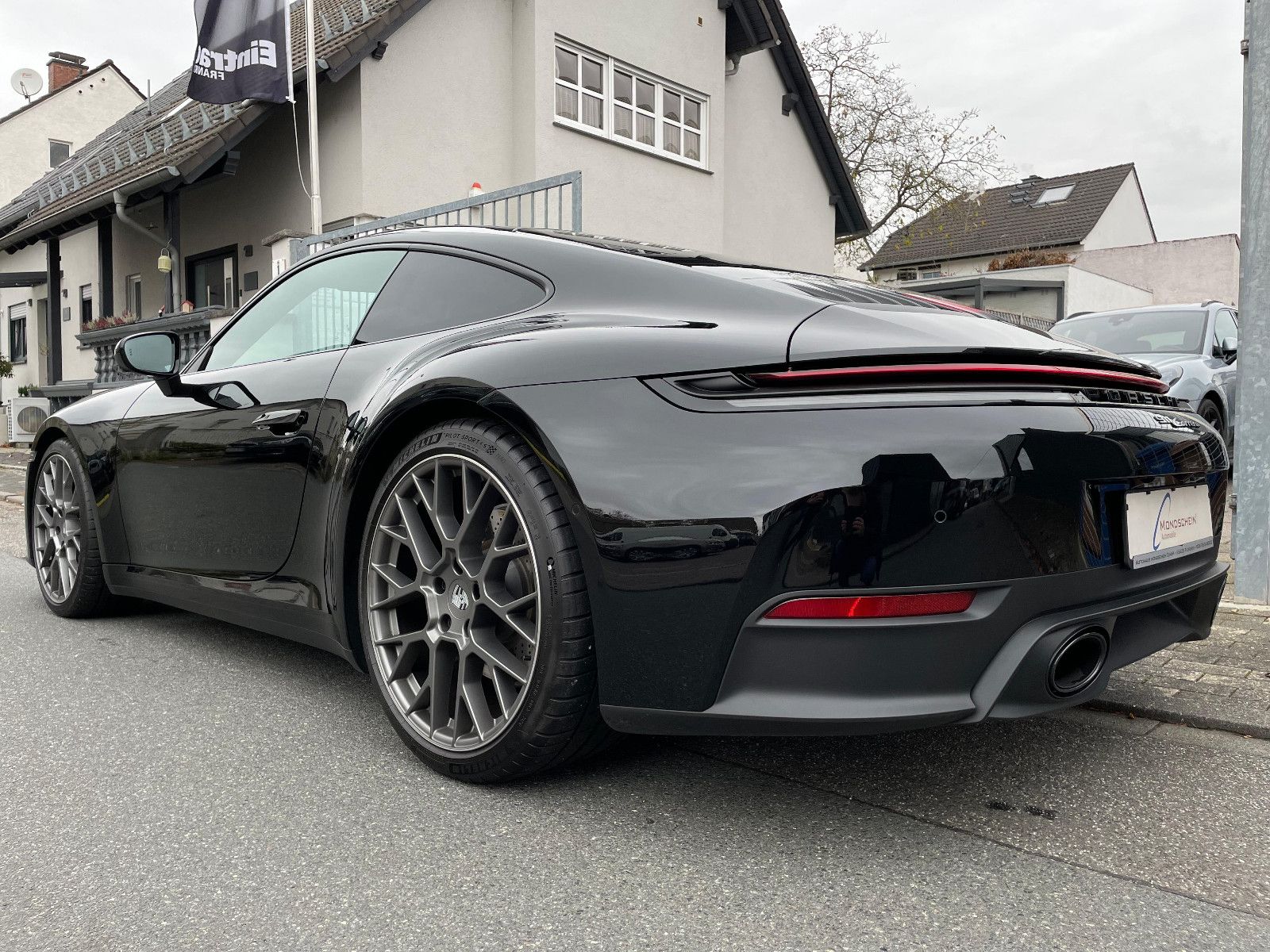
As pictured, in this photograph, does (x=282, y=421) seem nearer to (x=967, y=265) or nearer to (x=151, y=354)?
(x=151, y=354)

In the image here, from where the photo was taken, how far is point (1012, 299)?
85.3 feet

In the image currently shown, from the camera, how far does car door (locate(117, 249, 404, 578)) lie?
2979mm

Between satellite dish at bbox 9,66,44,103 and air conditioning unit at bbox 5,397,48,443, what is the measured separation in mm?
15775

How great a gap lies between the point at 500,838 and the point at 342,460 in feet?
3.43

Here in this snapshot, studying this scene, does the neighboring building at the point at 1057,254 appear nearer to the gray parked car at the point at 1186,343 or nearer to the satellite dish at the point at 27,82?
the gray parked car at the point at 1186,343

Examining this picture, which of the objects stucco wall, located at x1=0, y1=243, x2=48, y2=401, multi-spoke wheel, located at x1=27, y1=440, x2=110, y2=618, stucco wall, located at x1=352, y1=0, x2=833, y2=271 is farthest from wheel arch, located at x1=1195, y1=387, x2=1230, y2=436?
stucco wall, located at x1=0, y1=243, x2=48, y2=401

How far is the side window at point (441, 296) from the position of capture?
2.67m

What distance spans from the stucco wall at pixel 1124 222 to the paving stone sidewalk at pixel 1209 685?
37.6 m

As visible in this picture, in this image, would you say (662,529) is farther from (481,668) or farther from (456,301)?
(456,301)

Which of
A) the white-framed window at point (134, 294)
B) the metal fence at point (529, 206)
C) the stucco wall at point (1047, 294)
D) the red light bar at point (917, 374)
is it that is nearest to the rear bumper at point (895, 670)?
the red light bar at point (917, 374)

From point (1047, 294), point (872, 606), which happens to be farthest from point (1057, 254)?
point (872, 606)

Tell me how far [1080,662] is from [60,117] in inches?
1397

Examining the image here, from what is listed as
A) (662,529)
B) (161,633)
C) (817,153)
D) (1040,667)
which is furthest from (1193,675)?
(817,153)

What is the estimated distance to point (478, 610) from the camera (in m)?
2.37
